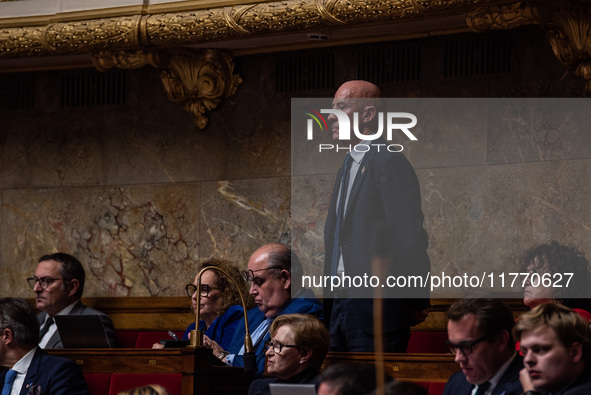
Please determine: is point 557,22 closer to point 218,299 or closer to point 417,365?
point 417,365

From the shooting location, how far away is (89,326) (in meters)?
5.61

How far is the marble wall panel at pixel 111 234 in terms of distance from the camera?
24.3 ft

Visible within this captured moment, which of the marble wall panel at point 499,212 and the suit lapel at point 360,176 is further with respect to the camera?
the marble wall panel at point 499,212

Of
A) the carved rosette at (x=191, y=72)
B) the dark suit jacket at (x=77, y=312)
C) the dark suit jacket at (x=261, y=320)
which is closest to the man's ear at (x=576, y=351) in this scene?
the dark suit jacket at (x=261, y=320)

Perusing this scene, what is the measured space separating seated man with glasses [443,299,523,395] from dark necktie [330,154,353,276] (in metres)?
1.18

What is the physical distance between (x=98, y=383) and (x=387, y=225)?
1.56 meters

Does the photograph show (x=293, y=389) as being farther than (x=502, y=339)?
Yes

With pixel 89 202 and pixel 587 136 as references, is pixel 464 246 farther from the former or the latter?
pixel 89 202

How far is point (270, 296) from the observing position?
5586mm

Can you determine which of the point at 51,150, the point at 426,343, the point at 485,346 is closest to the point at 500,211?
the point at 426,343

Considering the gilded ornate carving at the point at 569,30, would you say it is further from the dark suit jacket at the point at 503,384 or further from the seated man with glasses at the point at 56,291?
the seated man with glasses at the point at 56,291

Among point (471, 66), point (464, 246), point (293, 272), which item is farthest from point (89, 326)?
point (471, 66)

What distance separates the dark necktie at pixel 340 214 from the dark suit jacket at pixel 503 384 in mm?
1034

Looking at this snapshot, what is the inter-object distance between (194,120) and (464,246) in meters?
2.05
